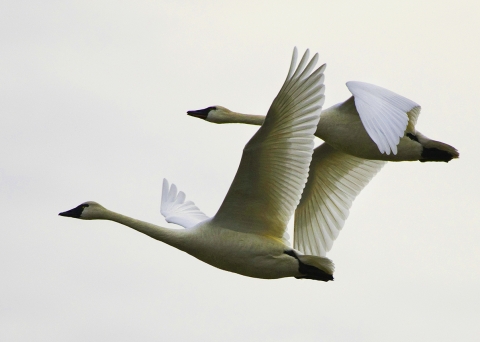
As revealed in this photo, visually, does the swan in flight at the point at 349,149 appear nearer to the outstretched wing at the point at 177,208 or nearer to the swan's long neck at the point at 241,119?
the swan's long neck at the point at 241,119

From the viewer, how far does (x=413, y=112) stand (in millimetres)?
20469

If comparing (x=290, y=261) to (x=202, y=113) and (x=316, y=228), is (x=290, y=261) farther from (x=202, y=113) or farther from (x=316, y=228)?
(x=202, y=113)

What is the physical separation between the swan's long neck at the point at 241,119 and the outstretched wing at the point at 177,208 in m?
1.68

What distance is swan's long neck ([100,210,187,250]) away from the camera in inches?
749

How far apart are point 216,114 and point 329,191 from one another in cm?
219

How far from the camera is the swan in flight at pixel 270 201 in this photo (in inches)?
709

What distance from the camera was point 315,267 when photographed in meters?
18.7

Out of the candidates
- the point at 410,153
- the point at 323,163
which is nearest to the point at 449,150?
the point at 410,153

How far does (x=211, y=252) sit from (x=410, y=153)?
3478 millimetres

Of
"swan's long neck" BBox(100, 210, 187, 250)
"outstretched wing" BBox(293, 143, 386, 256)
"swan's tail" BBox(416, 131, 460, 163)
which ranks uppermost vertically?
"swan's tail" BBox(416, 131, 460, 163)

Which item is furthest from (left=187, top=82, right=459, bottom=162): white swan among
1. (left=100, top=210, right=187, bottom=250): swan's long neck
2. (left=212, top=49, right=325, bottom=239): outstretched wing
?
(left=100, top=210, right=187, bottom=250): swan's long neck

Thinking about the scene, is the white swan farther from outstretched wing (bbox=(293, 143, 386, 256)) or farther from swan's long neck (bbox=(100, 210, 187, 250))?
swan's long neck (bbox=(100, 210, 187, 250))

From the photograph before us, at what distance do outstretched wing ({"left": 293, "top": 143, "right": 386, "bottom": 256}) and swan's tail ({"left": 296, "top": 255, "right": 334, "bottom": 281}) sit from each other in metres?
2.99

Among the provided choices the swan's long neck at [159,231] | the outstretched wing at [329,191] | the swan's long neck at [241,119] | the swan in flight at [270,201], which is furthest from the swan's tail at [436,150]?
the swan's long neck at [159,231]
